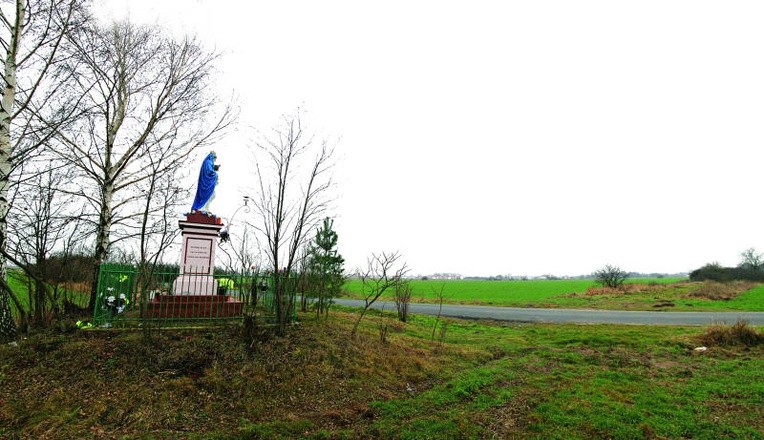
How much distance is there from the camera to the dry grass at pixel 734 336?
1167 centimetres

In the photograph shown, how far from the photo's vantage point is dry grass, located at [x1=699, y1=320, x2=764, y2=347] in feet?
38.3

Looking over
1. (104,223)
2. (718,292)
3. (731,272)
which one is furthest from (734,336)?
(731,272)

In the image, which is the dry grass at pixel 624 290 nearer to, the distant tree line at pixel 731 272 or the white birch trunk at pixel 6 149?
the distant tree line at pixel 731 272

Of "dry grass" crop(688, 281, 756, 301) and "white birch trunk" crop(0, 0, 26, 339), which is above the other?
"white birch trunk" crop(0, 0, 26, 339)

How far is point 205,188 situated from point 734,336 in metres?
16.7

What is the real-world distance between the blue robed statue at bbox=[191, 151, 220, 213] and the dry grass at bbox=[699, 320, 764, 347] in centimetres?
1570

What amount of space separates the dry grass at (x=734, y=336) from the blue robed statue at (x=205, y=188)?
15701 millimetres

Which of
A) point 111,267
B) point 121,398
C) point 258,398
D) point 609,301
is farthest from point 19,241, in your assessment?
point 609,301

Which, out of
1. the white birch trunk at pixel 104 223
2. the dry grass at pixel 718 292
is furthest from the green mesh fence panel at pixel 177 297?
the dry grass at pixel 718 292

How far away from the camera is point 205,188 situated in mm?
10688

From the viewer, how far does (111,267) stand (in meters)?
8.42

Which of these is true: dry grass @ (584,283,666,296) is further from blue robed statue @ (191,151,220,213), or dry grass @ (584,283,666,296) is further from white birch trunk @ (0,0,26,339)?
white birch trunk @ (0,0,26,339)

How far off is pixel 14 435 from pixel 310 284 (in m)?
8.56

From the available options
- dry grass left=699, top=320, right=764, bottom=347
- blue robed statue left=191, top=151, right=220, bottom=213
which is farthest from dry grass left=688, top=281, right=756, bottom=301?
blue robed statue left=191, top=151, right=220, bottom=213
